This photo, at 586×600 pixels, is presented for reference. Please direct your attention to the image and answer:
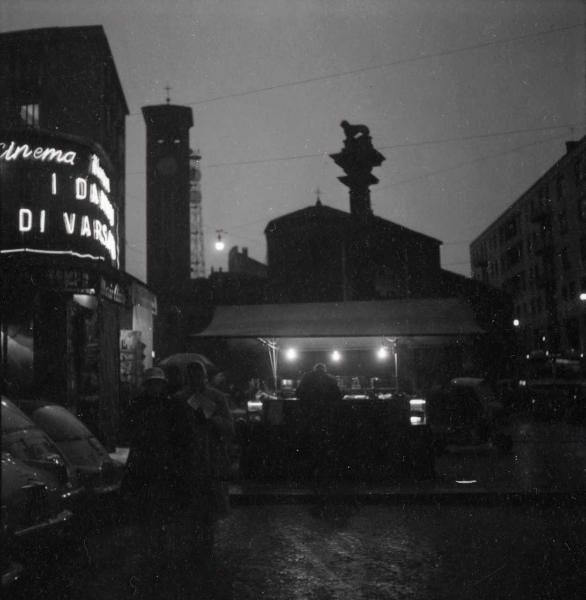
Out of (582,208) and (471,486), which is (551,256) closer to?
(582,208)

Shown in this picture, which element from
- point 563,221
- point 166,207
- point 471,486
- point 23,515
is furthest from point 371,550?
point 563,221

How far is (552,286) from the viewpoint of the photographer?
5706cm

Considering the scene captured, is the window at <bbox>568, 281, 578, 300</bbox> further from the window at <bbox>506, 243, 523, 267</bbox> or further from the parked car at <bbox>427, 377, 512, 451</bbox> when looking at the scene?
the parked car at <bbox>427, 377, 512, 451</bbox>

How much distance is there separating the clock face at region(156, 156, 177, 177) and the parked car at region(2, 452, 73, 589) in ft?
131

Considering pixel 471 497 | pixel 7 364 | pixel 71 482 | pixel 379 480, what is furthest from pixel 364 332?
pixel 71 482

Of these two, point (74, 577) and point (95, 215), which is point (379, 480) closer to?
point (74, 577)

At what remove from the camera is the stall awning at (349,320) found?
15.4 metres

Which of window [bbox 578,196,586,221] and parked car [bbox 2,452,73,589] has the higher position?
window [bbox 578,196,586,221]

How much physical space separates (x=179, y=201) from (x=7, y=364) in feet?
101

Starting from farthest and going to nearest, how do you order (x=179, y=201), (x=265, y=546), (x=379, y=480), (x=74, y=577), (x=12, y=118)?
(x=179, y=201)
(x=12, y=118)
(x=379, y=480)
(x=265, y=546)
(x=74, y=577)

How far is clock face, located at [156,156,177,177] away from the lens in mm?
44125

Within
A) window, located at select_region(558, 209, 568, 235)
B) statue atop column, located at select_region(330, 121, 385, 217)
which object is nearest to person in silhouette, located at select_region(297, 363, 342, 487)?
statue atop column, located at select_region(330, 121, 385, 217)

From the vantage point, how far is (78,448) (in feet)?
24.2

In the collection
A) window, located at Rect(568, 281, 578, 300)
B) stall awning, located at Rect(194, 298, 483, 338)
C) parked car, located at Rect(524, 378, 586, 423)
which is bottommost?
parked car, located at Rect(524, 378, 586, 423)
